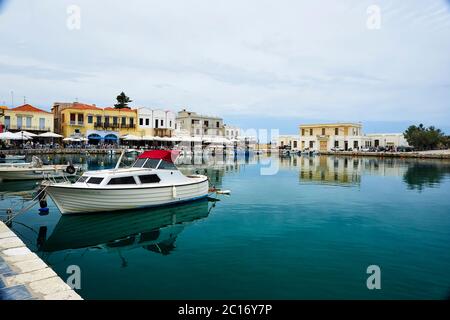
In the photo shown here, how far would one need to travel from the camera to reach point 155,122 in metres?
73.4

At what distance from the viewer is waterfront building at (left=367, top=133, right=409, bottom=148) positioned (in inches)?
4004

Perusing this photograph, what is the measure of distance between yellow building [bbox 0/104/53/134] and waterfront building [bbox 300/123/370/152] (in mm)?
78225

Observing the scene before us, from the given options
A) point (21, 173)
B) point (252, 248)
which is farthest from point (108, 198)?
point (21, 173)

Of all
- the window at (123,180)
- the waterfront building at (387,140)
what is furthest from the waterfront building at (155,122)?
the waterfront building at (387,140)

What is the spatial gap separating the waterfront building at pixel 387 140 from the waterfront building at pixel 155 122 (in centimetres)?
6802

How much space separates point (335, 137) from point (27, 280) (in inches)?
4174

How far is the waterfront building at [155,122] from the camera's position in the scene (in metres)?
71.9

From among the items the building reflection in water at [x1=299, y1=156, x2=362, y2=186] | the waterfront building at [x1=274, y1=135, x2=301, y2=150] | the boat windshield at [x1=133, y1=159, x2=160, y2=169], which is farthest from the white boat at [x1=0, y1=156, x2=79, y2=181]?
the waterfront building at [x1=274, y1=135, x2=301, y2=150]

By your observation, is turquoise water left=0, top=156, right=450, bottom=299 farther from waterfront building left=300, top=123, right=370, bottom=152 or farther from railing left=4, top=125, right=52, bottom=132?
waterfront building left=300, top=123, right=370, bottom=152

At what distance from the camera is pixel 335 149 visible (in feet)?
336

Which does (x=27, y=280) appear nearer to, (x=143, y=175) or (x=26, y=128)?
(x=143, y=175)
